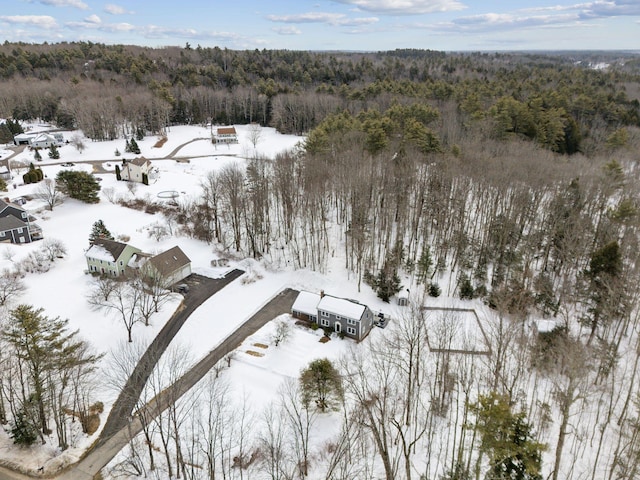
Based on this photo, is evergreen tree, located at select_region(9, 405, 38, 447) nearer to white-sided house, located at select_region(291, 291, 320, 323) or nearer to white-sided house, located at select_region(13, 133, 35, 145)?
white-sided house, located at select_region(291, 291, 320, 323)

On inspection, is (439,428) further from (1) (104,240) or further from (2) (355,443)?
(1) (104,240)

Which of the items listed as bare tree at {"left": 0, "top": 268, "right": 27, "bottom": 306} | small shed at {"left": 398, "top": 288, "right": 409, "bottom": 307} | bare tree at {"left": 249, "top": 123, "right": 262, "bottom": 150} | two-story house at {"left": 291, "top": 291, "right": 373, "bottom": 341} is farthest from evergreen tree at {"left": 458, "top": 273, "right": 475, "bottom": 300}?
bare tree at {"left": 249, "top": 123, "right": 262, "bottom": 150}

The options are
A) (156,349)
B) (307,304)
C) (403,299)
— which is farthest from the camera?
(403,299)

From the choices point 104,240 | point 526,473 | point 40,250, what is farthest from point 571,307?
point 40,250

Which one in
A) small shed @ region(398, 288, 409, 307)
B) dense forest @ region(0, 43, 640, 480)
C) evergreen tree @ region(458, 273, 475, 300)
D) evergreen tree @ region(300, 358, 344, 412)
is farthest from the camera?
Answer: evergreen tree @ region(458, 273, 475, 300)

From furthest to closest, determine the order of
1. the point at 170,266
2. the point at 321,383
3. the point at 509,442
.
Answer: the point at 170,266 → the point at 321,383 → the point at 509,442

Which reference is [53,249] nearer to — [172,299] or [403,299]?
[172,299]

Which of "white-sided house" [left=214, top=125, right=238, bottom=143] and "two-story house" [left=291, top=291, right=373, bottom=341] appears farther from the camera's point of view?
"white-sided house" [left=214, top=125, right=238, bottom=143]

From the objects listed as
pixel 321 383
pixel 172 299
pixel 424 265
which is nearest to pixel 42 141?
pixel 172 299
